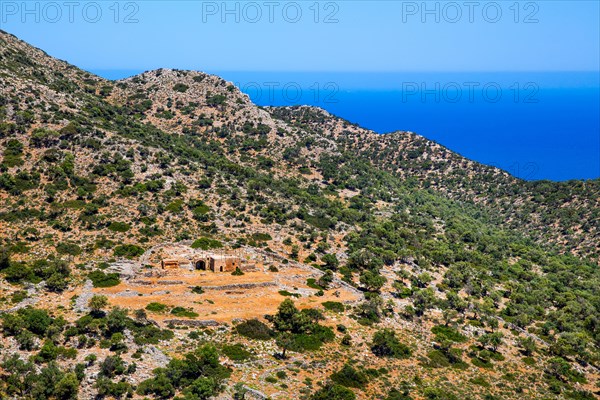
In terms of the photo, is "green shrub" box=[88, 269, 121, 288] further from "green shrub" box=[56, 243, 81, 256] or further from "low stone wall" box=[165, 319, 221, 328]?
"low stone wall" box=[165, 319, 221, 328]

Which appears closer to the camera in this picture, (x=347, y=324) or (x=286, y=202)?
(x=347, y=324)

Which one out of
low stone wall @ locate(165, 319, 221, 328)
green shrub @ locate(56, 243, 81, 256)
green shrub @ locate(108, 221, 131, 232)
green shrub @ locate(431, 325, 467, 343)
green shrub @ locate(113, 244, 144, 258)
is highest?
green shrub @ locate(108, 221, 131, 232)

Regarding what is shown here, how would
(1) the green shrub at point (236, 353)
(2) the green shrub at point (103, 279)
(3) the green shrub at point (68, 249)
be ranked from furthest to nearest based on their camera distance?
1. (3) the green shrub at point (68, 249)
2. (2) the green shrub at point (103, 279)
3. (1) the green shrub at point (236, 353)

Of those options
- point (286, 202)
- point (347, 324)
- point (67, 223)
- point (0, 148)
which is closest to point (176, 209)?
point (67, 223)

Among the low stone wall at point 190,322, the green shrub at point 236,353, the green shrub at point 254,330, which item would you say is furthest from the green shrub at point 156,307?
the green shrub at point 236,353

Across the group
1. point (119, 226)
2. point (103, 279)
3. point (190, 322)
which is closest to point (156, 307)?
point (190, 322)

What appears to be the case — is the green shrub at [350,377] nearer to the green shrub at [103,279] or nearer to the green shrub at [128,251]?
the green shrub at [103,279]

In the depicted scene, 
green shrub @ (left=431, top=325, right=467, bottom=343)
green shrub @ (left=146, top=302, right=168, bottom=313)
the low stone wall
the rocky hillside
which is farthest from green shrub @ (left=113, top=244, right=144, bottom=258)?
green shrub @ (left=431, top=325, right=467, bottom=343)

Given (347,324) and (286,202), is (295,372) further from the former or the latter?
(286,202)

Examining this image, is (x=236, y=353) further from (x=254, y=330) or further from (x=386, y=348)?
(x=386, y=348)
